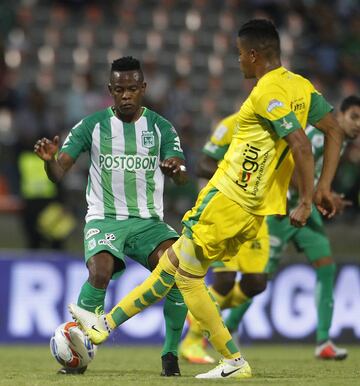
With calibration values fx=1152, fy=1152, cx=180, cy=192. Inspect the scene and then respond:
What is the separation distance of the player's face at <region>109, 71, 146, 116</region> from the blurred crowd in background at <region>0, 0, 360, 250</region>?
7.22m

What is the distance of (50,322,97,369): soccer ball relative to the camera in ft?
23.4

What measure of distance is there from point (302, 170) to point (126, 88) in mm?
1548

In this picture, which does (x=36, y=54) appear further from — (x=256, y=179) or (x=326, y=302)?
(x=256, y=179)

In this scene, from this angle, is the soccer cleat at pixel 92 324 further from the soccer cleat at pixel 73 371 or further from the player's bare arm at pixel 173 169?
the player's bare arm at pixel 173 169

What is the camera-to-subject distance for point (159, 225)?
7684 millimetres

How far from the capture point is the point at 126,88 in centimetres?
759

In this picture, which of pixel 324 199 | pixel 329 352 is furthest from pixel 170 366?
pixel 329 352

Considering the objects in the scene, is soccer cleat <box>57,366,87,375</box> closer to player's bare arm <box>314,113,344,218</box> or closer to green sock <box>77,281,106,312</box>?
green sock <box>77,281,106,312</box>

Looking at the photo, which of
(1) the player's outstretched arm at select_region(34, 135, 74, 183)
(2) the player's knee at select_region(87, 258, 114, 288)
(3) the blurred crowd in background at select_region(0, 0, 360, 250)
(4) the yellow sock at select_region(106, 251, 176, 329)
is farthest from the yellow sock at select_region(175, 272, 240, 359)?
(3) the blurred crowd in background at select_region(0, 0, 360, 250)

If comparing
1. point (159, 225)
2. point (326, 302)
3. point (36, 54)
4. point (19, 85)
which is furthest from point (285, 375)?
point (36, 54)

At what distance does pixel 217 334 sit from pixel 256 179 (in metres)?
0.96

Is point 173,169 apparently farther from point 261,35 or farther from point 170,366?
point 170,366

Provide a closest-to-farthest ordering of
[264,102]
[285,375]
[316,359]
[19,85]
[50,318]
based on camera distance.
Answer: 1. [264,102]
2. [285,375]
3. [316,359]
4. [50,318]
5. [19,85]

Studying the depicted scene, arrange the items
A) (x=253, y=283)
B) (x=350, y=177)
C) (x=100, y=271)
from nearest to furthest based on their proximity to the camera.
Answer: (x=100, y=271)
(x=253, y=283)
(x=350, y=177)
